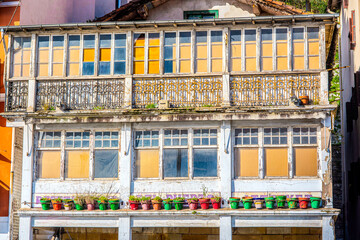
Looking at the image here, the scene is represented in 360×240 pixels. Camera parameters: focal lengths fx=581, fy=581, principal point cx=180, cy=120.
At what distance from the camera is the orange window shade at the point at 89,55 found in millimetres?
19062

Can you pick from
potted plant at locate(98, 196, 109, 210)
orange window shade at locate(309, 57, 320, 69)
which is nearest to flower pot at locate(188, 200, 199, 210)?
potted plant at locate(98, 196, 109, 210)

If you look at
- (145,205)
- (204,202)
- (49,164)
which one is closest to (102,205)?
(145,205)

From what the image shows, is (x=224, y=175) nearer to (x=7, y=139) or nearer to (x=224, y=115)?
(x=224, y=115)

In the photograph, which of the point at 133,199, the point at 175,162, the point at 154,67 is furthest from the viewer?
the point at 154,67

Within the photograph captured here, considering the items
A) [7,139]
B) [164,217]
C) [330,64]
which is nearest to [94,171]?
[164,217]

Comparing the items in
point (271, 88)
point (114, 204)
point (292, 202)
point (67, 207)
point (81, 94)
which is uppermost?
point (271, 88)

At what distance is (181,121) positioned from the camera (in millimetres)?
18359

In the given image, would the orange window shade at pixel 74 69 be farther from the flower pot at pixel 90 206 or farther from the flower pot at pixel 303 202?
the flower pot at pixel 303 202

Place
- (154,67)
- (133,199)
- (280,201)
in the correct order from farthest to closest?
(154,67) < (133,199) < (280,201)

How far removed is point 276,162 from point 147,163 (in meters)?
4.07

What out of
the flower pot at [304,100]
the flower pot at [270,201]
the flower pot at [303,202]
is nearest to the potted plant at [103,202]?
the flower pot at [270,201]

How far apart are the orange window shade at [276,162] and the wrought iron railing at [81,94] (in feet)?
16.3

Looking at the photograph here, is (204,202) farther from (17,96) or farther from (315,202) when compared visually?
(17,96)

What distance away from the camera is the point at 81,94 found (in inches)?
744
